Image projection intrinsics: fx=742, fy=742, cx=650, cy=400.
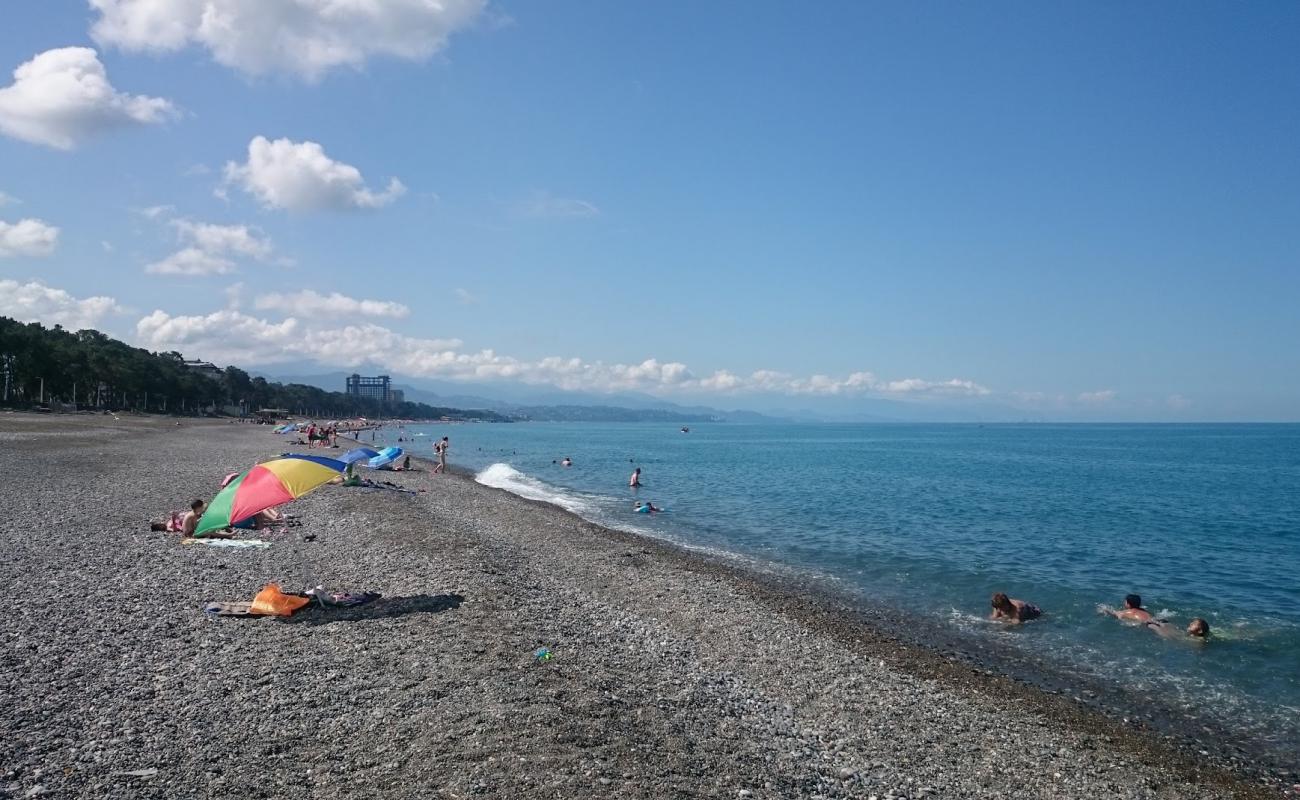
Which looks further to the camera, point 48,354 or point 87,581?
point 48,354

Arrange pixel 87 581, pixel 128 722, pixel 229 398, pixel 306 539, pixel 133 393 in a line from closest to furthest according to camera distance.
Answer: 1. pixel 128 722
2. pixel 87 581
3. pixel 306 539
4. pixel 133 393
5. pixel 229 398

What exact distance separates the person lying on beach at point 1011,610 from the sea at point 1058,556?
31cm

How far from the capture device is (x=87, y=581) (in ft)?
45.9

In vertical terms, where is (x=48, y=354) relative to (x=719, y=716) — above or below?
above

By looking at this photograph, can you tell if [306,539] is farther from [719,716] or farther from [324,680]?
[719,716]

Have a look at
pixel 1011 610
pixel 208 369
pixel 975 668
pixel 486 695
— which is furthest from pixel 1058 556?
pixel 208 369

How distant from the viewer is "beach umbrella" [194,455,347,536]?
13484 millimetres

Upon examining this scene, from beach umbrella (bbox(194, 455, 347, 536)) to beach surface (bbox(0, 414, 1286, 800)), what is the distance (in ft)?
4.75

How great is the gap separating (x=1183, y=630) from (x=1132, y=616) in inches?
39.4

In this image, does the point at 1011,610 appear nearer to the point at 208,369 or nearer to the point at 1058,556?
the point at 1058,556

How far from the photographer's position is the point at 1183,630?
16875mm

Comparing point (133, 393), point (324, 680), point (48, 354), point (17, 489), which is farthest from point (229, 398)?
point (324, 680)

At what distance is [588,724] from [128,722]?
16.7 ft

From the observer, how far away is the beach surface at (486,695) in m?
7.63
